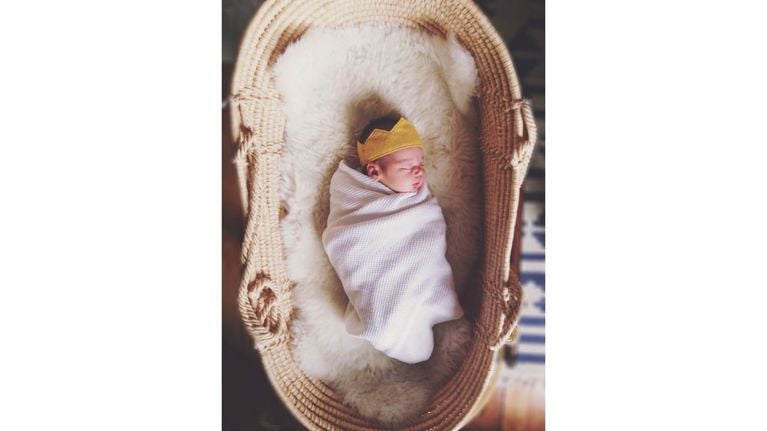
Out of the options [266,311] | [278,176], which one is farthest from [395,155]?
[266,311]

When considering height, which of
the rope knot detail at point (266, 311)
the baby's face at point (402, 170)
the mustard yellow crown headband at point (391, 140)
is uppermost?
the mustard yellow crown headband at point (391, 140)

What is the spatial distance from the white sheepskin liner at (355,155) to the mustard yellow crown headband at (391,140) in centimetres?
8

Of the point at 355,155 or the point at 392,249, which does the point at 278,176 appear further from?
the point at 392,249

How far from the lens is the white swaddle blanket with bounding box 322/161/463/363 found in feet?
3.28

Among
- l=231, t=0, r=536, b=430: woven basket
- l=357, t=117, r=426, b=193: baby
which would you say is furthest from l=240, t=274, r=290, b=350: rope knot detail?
l=357, t=117, r=426, b=193: baby

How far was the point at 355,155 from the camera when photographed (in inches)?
44.7

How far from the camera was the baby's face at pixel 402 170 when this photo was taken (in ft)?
3.40

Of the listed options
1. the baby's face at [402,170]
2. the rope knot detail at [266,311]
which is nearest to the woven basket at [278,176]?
the rope knot detail at [266,311]

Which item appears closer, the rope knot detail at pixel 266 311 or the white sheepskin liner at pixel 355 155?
the rope knot detail at pixel 266 311

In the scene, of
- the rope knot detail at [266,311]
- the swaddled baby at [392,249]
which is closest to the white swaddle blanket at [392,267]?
the swaddled baby at [392,249]

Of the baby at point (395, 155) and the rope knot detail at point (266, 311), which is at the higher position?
the baby at point (395, 155)

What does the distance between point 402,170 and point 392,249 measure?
0.54 feet

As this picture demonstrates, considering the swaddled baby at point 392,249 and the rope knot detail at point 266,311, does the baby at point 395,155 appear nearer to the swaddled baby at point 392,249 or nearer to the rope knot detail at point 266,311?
the swaddled baby at point 392,249

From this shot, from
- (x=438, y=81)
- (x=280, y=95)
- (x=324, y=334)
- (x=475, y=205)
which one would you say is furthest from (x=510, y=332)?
(x=280, y=95)
